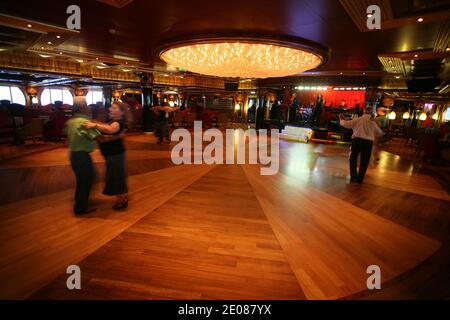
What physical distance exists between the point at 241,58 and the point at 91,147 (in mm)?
3774

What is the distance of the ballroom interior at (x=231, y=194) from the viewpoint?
7.32 feet

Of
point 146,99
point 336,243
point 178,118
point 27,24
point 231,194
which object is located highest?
point 27,24

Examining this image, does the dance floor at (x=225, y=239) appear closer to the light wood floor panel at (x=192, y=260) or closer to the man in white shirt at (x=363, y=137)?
the light wood floor panel at (x=192, y=260)

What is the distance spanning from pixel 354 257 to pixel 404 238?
0.96 metres

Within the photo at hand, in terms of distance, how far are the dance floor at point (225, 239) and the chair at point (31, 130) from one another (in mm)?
2979

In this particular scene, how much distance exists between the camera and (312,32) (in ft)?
14.9

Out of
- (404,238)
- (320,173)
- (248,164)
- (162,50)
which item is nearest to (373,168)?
(320,173)

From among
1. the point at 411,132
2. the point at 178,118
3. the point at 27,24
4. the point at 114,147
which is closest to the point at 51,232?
the point at 114,147

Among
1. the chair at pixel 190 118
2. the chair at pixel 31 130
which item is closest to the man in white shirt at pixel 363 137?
the chair at pixel 31 130

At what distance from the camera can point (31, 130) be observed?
7.66 meters

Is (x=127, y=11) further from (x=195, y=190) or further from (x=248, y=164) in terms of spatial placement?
(x=248, y=164)

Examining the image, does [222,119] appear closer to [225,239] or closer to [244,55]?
[244,55]

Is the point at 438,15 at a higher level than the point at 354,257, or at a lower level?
higher

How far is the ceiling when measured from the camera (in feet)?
11.2
